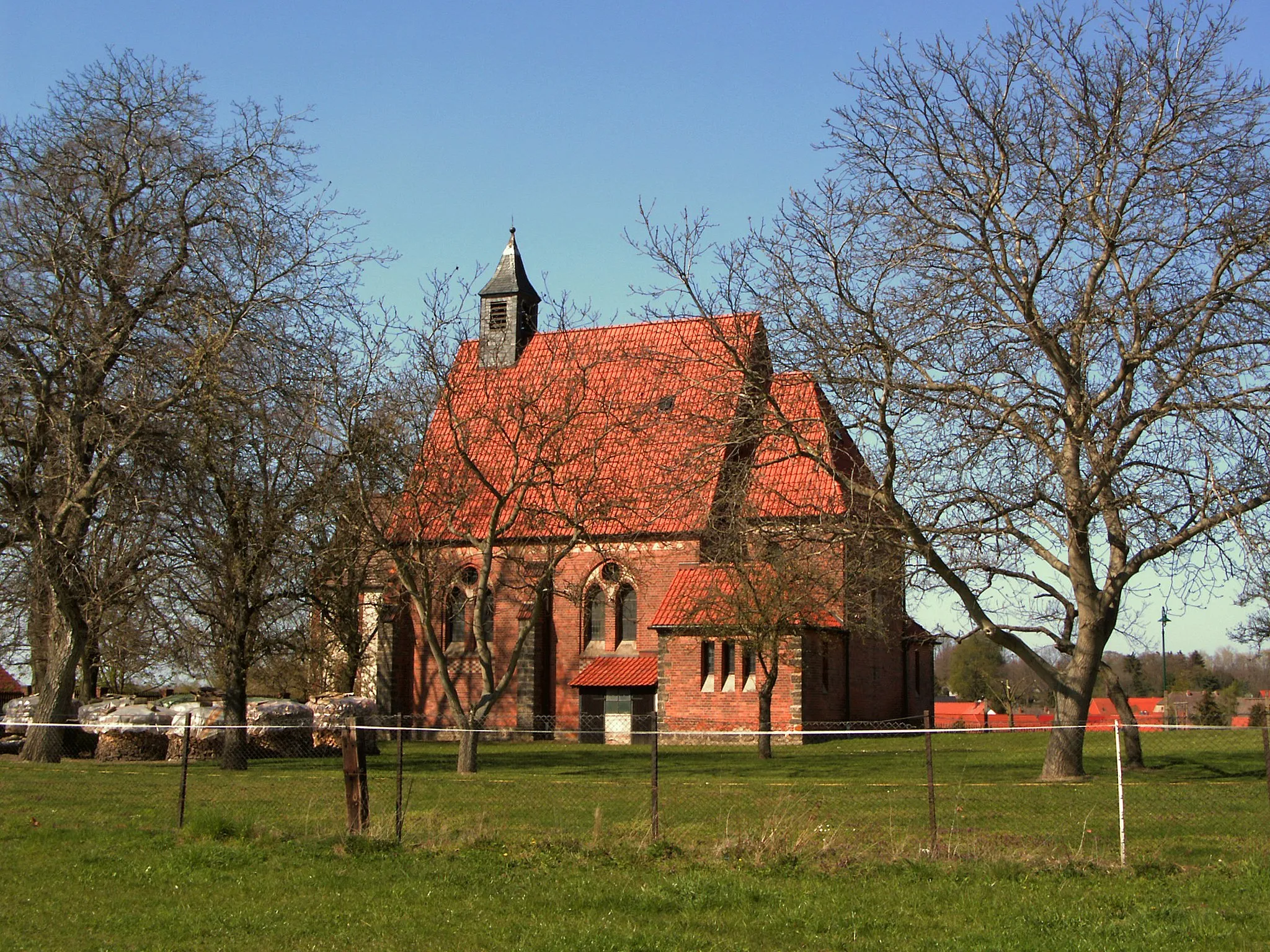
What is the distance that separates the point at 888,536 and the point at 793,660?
1446 centimetres

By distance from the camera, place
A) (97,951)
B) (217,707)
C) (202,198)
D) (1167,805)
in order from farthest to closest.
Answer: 1. (217,707)
2. (202,198)
3. (1167,805)
4. (97,951)

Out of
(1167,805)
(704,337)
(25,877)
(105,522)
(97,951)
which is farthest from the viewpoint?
(105,522)

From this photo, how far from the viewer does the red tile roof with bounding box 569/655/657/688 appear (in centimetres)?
3675

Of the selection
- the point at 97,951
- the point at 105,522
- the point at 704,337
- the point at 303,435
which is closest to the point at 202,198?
the point at 303,435

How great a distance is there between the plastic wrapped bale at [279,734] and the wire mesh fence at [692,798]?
0.17 feet

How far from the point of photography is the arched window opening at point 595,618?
3919 cm

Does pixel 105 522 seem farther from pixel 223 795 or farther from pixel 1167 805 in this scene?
pixel 1167 805

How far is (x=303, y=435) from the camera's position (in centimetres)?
2362

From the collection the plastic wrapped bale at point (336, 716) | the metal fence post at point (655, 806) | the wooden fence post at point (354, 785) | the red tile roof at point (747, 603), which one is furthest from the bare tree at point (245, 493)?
the metal fence post at point (655, 806)

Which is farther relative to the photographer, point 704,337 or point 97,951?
point 704,337

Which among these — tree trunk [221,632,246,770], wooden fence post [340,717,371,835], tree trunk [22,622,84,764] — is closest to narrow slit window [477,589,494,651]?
tree trunk [221,632,246,770]

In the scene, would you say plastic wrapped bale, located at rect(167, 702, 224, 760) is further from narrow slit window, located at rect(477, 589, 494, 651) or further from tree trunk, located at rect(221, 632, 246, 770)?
narrow slit window, located at rect(477, 589, 494, 651)

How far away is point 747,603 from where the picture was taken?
28.1 metres

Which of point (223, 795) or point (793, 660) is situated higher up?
point (793, 660)
